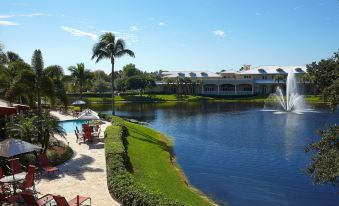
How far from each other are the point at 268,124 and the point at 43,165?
34.8m

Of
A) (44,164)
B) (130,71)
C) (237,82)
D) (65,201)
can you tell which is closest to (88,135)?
(44,164)

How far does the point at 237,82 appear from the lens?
11331 cm

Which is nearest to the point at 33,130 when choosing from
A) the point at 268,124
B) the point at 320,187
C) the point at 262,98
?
the point at 320,187

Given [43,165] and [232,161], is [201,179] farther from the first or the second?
[43,165]

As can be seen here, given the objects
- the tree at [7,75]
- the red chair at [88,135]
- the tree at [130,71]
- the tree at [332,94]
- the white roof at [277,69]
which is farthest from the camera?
the tree at [130,71]

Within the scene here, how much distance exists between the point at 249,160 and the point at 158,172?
29.9ft

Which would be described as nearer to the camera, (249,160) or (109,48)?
(249,160)

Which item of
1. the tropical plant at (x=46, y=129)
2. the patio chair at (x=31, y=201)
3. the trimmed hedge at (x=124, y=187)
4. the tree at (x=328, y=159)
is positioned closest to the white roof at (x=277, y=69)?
the tropical plant at (x=46, y=129)

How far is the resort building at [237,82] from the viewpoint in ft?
368

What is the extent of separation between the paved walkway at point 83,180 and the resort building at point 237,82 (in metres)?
88.1

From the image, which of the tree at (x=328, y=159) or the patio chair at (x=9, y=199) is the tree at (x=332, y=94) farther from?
the patio chair at (x=9, y=199)

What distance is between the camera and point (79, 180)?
687 inches

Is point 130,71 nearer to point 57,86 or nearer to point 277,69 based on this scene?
point 277,69

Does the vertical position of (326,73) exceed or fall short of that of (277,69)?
it falls short
